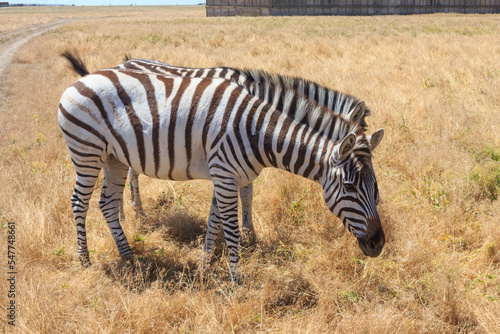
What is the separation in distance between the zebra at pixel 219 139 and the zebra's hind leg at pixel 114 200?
1.04 feet

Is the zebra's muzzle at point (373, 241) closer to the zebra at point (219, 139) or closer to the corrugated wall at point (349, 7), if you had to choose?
the zebra at point (219, 139)

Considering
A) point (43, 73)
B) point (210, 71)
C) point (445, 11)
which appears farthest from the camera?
point (445, 11)

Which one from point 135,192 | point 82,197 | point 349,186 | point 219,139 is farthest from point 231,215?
point 135,192

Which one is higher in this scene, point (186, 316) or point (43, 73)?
point (43, 73)

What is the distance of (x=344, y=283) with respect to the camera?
3918 millimetres

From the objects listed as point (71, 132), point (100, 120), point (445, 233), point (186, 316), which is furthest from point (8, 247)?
point (445, 233)

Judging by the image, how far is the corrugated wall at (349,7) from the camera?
48.3 meters

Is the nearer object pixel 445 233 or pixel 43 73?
pixel 445 233

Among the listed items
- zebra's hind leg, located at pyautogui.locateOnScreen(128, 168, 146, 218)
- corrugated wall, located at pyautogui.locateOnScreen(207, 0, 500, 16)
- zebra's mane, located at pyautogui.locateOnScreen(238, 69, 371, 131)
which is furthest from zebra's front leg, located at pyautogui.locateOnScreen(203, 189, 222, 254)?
corrugated wall, located at pyautogui.locateOnScreen(207, 0, 500, 16)

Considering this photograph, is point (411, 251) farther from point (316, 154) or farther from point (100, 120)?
point (100, 120)

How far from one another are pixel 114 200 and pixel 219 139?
5.67 ft

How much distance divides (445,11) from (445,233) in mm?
53480

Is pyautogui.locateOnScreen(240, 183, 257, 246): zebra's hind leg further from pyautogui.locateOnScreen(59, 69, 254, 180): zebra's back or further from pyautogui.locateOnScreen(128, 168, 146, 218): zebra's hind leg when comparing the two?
pyautogui.locateOnScreen(128, 168, 146, 218): zebra's hind leg

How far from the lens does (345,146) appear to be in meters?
3.23
